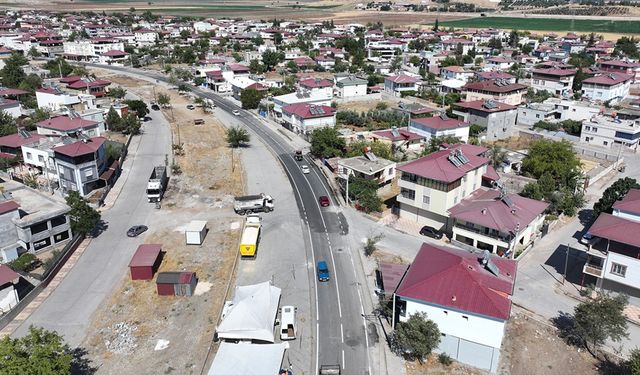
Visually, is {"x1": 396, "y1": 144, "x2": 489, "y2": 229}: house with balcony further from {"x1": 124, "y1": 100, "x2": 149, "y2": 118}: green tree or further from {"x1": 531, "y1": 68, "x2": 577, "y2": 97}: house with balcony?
{"x1": 531, "y1": 68, "x2": 577, "y2": 97}: house with balcony

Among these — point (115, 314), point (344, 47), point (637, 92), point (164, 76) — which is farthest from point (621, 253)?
point (344, 47)

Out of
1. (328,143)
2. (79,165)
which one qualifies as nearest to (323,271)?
(328,143)

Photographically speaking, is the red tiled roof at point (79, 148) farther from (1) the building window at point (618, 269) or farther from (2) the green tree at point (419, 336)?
(1) the building window at point (618, 269)

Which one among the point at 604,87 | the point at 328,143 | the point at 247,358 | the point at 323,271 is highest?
the point at 604,87

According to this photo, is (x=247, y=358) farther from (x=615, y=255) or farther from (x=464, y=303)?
(x=615, y=255)

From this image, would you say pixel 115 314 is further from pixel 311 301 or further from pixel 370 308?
pixel 370 308

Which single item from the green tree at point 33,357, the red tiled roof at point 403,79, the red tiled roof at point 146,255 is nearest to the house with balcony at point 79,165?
the red tiled roof at point 146,255

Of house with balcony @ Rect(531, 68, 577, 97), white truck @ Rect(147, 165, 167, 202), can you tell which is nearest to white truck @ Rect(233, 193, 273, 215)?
white truck @ Rect(147, 165, 167, 202)
